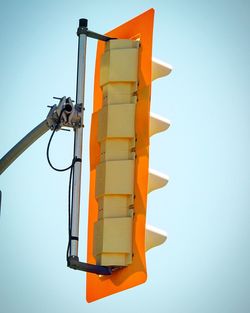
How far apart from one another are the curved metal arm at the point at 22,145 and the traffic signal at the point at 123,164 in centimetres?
58

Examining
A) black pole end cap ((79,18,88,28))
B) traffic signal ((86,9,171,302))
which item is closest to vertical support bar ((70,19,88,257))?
black pole end cap ((79,18,88,28))

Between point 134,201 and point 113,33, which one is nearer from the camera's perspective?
point 134,201

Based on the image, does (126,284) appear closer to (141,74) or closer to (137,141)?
(137,141)

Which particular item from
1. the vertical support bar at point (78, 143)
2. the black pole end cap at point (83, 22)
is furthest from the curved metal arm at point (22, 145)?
the black pole end cap at point (83, 22)

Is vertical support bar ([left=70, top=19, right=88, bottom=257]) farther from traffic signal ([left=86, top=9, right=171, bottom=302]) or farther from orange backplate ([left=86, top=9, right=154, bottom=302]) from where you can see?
orange backplate ([left=86, top=9, right=154, bottom=302])

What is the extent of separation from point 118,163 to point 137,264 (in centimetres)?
101

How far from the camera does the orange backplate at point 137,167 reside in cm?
937

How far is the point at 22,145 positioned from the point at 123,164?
37.8 inches

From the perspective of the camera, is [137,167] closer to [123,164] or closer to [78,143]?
[123,164]

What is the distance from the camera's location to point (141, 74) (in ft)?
32.6

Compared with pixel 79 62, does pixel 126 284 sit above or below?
below

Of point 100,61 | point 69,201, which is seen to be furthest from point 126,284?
point 100,61

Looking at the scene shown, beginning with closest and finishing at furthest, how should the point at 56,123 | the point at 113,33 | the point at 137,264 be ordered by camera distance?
the point at 137,264
the point at 56,123
the point at 113,33

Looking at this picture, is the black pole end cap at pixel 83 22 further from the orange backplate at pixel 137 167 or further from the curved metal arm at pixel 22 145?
the curved metal arm at pixel 22 145
